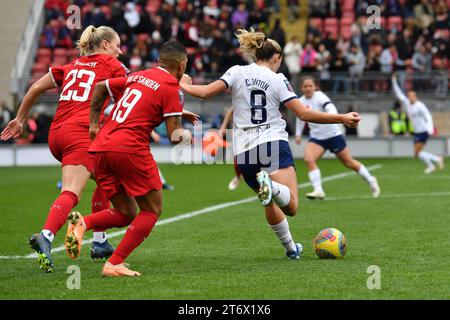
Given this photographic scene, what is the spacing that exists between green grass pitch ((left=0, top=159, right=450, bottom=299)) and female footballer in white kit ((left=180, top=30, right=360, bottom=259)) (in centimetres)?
56

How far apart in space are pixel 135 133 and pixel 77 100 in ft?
3.99

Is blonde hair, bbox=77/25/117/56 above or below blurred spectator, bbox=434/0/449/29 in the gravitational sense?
above

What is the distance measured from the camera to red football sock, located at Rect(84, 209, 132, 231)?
868 centimetres

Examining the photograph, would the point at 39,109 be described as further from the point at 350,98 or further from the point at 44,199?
the point at 44,199

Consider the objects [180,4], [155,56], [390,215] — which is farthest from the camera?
[180,4]

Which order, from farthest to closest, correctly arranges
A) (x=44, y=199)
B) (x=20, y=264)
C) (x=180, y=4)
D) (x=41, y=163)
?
(x=180, y=4) < (x=41, y=163) < (x=44, y=199) < (x=20, y=264)

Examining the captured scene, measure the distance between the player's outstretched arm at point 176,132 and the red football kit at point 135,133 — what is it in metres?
0.05

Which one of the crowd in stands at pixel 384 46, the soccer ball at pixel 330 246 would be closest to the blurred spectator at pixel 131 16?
the crowd in stands at pixel 384 46

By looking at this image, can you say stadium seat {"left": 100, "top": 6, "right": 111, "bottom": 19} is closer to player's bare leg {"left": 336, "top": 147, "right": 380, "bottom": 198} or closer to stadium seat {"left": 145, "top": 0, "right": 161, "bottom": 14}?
stadium seat {"left": 145, "top": 0, "right": 161, "bottom": 14}

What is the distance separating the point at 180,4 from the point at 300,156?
8.16 m

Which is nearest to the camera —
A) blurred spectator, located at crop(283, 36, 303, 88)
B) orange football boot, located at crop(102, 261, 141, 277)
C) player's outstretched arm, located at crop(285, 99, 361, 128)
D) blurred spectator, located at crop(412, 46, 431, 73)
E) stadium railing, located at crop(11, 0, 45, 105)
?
orange football boot, located at crop(102, 261, 141, 277)

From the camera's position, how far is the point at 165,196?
1791cm

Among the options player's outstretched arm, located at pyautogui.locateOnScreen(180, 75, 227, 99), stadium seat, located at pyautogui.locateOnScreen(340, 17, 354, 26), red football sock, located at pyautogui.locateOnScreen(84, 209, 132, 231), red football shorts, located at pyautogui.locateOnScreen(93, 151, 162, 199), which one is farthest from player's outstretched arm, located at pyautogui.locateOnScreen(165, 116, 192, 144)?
stadium seat, located at pyautogui.locateOnScreen(340, 17, 354, 26)
